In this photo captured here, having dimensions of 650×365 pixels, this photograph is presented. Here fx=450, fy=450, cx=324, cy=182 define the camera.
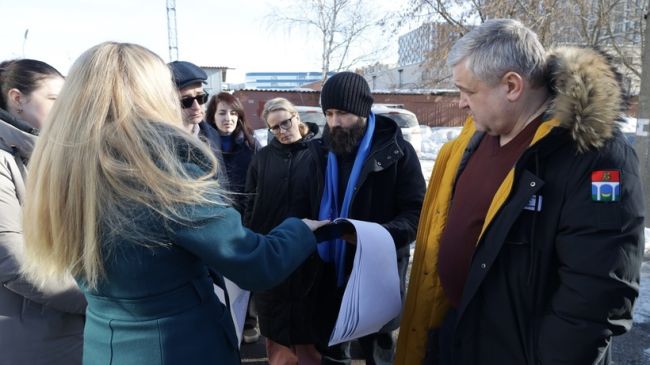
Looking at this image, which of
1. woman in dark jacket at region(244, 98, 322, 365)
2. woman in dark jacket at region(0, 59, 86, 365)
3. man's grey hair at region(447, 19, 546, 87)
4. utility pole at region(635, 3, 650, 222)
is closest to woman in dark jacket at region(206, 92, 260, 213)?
woman in dark jacket at region(244, 98, 322, 365)

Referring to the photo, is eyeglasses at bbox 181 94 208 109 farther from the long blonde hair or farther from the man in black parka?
the man in black parka

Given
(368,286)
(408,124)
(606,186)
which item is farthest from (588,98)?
(408,124)

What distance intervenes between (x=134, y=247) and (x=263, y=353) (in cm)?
253

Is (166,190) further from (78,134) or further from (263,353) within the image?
(263,353)

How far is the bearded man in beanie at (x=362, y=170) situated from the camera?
7.62 feet

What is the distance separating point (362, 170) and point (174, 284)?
121 centimetres

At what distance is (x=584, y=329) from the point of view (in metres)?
1.36

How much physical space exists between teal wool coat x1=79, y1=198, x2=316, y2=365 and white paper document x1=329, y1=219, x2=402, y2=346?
48cm

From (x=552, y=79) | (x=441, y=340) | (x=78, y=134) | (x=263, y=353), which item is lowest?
(x=263, y=353)

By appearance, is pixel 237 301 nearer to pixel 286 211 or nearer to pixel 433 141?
pixel 286 211

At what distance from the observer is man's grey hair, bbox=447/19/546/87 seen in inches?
61.2

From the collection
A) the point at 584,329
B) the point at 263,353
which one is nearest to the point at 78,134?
the point at 584,329

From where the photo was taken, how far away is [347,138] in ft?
7.93

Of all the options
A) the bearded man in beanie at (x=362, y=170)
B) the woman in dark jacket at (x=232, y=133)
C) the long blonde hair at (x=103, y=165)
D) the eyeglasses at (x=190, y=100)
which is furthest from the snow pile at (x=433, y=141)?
the long blonde hair at (x=103, y=165)
